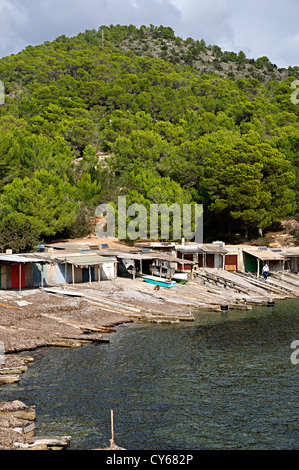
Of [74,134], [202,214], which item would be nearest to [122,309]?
[202,214]

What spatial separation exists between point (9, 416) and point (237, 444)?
8.52 metres

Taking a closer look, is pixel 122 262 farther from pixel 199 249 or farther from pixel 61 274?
pixel 199 249

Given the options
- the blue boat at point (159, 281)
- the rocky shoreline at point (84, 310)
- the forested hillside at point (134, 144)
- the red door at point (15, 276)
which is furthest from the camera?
the forested hillside at point (134, 144)

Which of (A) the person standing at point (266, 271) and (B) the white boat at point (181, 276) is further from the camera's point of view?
(A) the person standing at point (266, 271)

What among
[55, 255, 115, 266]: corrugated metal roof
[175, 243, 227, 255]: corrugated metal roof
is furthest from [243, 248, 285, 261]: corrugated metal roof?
[55, 255, 115, 266]: corrugated metal roof

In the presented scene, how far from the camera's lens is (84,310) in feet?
126

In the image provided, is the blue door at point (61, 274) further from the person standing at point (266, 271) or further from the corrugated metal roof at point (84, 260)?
the person standing at point (266, 271)

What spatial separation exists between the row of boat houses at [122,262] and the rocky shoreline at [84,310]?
2.08 meters

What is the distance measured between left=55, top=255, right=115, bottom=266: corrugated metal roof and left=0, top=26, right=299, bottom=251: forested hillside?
8.67 meters

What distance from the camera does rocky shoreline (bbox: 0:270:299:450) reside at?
1980cm

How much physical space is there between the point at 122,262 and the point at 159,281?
6209 millimetres

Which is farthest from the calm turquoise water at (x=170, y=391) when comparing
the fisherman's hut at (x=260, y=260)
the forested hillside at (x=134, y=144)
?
the forested hillside at (x=134, y=144)

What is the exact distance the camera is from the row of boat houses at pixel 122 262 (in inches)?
1752

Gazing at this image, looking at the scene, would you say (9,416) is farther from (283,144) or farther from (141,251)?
(283,144)
